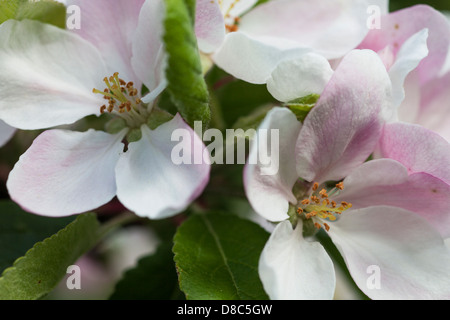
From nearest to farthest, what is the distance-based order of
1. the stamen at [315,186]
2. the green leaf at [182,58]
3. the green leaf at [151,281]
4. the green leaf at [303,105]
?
the green leaf at [182,58]
the green leaf at [303,105]
the stamen at [315,186]
the green leaf at [151,281]

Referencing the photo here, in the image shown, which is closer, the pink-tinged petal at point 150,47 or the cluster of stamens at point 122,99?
the pink-tinged petal at point 150,47

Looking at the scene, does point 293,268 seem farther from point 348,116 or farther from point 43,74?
point 43,74

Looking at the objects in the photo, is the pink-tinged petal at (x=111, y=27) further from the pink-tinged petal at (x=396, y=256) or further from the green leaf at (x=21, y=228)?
the pink-tinged petal at (x=396, y=256)

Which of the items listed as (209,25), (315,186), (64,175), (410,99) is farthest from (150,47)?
(410,99)

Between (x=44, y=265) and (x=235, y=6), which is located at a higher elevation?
(x=235, y=6)

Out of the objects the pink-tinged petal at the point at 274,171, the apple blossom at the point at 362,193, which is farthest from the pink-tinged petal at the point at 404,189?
the pink-tinged petal at the point at 274,171

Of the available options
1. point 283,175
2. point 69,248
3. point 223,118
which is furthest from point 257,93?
point 69,248

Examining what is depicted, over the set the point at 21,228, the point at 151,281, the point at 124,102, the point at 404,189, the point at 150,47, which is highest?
the point at 150,47
